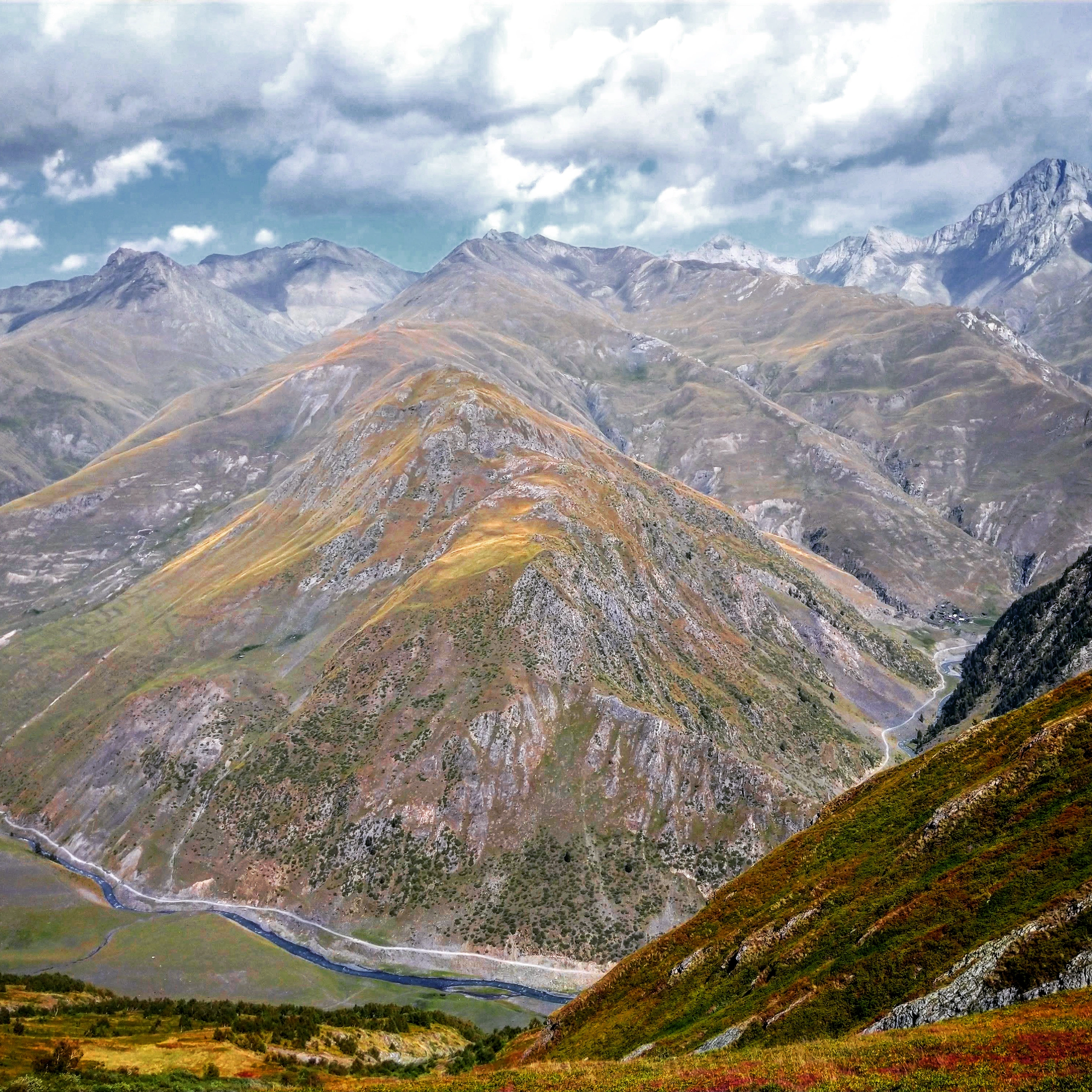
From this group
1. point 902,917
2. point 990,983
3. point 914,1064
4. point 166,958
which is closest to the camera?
point 914,1064

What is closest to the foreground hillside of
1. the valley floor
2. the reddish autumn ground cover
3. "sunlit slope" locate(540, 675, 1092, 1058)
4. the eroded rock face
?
the reddish autumn ground cover

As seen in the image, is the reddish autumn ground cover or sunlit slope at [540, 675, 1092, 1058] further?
sunlit slope at [540, 675, 1092, 1058]

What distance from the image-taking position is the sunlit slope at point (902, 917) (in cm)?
4438

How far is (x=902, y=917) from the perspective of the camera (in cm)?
5297

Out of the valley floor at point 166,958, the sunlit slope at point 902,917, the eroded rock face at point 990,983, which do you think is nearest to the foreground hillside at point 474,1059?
the eroded rock face at point 990,983

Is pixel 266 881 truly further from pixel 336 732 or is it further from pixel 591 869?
pixel 591 869

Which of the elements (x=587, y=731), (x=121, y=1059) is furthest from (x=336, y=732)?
(x=121, y=1059)

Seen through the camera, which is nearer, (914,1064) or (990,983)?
(914,1064)

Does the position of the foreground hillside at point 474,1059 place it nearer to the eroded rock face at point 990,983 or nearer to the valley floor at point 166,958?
the eroded rock face at point 990,983

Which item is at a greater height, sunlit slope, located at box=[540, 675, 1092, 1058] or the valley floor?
the valley floor

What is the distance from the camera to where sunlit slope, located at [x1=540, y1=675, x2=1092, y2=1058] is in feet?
146

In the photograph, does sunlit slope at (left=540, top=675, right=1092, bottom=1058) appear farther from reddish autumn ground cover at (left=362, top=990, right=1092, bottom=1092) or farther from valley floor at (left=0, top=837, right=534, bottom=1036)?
valley floor at (left=0, top=837, right=534, bottom=1036)

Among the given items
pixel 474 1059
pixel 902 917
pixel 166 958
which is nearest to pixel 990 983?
pixel 902 917

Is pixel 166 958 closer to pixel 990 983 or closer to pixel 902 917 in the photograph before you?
pixel 902 917
